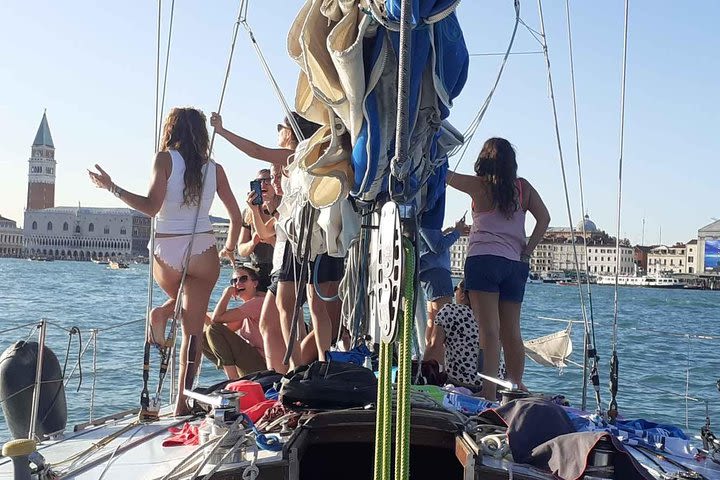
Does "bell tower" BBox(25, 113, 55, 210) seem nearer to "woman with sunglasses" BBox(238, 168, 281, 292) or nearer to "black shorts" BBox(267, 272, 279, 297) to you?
"woman with sunglasses" BBox(238, 168, 281, 292)

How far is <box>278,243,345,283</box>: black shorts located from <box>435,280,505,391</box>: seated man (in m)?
0.68

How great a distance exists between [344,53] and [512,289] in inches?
80.5

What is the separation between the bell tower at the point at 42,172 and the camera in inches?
4195

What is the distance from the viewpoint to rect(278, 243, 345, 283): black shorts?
147 inches

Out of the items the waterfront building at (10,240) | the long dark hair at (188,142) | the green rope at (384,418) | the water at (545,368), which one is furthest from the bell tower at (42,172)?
the green rope at (384,418)

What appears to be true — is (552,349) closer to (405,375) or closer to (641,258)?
(405,375)

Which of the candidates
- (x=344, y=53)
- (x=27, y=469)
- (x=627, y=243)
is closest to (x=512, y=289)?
(x=344, y=53)

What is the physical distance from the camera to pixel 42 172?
358 feet

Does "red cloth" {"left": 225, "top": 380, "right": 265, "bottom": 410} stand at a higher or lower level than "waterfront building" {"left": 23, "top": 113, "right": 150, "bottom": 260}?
lower

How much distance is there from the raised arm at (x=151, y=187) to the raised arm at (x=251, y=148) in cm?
26

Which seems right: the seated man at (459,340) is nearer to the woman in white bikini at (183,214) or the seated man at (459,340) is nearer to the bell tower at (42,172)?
the woman in white bikini at (183,214)

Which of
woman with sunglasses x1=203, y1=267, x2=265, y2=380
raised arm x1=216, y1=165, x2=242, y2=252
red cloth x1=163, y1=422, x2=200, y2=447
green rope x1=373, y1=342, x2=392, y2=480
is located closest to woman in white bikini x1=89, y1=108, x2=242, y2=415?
raised arm x1=216, y1=165, x2=242, y2=252

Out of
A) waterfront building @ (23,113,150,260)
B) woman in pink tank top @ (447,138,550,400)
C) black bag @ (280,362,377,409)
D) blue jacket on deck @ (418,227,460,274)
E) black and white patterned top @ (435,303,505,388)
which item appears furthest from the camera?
waterfront building @ (23,113,150,260)

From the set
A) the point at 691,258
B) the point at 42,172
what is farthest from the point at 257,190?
the point at 42,172
